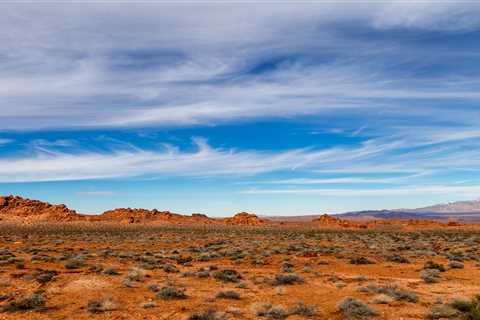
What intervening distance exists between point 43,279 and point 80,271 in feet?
11.2

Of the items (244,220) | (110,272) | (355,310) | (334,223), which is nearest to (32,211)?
(244,220)

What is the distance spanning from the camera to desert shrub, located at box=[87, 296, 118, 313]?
13438 millimetres

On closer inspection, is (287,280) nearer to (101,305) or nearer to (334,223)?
(101,305)

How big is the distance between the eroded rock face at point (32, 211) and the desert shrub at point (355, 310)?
127 metres

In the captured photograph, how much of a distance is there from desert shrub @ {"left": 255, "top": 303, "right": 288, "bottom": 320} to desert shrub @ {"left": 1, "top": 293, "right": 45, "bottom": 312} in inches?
271

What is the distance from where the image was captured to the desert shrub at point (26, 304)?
43.3 ft

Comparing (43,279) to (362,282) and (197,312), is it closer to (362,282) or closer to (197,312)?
(197,312)

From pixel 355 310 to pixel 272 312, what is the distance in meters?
2.41

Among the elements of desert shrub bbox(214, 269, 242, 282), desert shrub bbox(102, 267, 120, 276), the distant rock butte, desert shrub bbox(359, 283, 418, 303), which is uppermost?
the distant rock butte

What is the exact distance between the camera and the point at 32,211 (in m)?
135

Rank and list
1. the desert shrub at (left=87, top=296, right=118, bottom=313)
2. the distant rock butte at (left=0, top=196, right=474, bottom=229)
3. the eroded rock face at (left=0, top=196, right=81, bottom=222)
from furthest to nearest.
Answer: the eroded rock face at (left=0, top=196, right=81, bottom=222) < the distant rock butte at (left=0, top=196, right=474, bottom=229) < the desert shrub at (left=87, top=296, right=118, bottom=313)

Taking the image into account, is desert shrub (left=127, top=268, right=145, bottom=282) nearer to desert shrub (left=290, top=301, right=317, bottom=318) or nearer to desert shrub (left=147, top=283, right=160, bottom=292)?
desert shrub (left=147, top=283, right=160, bottom=292)

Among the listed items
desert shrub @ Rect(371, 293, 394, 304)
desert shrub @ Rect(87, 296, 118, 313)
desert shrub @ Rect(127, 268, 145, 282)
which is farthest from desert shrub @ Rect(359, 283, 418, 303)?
desert shrub @ Rect(127, 268, 145, 282)

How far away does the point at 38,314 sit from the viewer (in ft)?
42.3
